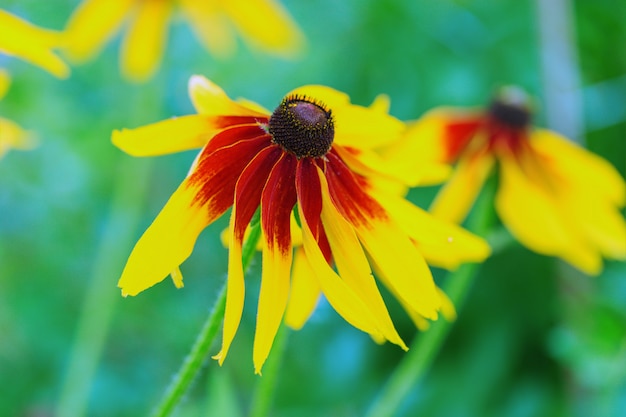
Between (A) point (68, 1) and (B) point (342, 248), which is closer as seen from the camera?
(B) point (342, 248)

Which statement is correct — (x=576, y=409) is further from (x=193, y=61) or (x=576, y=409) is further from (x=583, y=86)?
(x=193, y=61)

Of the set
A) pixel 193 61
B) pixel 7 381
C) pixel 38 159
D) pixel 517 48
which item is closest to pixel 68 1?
pixel 193 61

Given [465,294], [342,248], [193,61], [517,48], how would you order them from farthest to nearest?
[517,48] → [193,61] → [465,294] → [342,248]

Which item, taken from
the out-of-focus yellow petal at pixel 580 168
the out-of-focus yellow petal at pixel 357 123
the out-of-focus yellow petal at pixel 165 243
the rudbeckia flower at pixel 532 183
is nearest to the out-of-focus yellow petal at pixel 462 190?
the rudbeckia flower at pixel 532 183

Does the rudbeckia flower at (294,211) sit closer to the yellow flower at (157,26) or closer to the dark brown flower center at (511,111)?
the dark brown flower center at (511,111)

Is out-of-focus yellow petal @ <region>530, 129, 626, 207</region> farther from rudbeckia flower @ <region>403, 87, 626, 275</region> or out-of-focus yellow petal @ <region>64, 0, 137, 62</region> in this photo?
out-of-focus yellow petal @ <region>64, 0, 137, 62</region>

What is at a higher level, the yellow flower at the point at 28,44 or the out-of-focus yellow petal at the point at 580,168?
the out-of-focus yellow petal at the point at 580,168

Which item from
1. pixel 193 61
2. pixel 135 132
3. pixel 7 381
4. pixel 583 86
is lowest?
pixel 7 381

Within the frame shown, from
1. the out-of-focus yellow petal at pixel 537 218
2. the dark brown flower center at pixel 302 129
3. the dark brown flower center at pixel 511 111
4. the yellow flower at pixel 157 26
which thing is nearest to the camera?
the dark brown flower center at pixel 302 129

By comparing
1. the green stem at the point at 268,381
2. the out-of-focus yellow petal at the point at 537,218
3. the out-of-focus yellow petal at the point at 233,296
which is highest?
the out-of-focus yellow petal at the point at 537,218
